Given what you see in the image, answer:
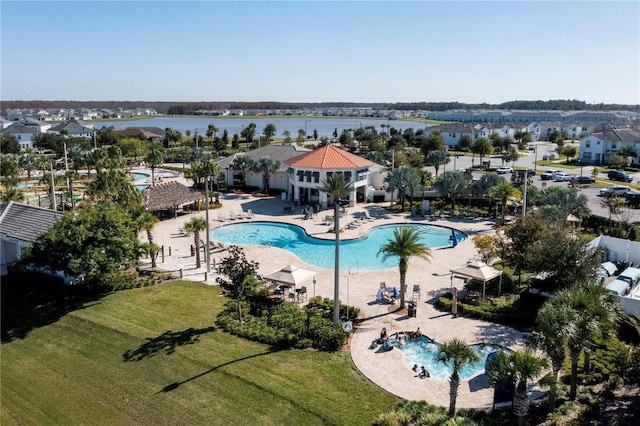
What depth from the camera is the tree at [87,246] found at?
77.2ft

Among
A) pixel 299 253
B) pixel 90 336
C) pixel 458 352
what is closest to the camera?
pixel 458 352

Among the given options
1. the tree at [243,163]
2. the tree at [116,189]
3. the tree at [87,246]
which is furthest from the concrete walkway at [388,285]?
the tree at [243,163]

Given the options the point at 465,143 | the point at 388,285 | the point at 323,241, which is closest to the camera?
the point at 388,285

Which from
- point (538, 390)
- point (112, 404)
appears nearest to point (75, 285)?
point (112, 404)

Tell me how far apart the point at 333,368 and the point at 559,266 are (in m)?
11.5

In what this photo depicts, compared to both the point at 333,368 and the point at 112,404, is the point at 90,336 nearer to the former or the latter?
the point at 112,404

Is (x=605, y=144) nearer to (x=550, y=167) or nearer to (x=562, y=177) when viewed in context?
(x=550, y=167)

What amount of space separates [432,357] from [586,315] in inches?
259

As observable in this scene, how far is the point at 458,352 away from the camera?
1434cm

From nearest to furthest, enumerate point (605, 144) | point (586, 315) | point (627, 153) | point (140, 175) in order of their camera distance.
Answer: point (586, 315)
point (140, 175)
point (627, 153)
point (605, 144)

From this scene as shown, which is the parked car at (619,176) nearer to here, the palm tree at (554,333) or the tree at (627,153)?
the tree at (627,153)

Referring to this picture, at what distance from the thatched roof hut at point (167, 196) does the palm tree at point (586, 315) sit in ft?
110

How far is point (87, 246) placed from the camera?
2395cm

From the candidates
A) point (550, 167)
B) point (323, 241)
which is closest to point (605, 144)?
point (550, 167)
